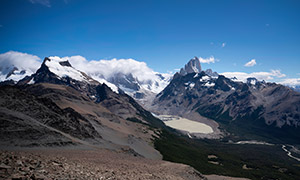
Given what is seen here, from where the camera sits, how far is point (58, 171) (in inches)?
1244

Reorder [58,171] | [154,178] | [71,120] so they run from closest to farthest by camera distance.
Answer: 1. [58,171]
2. [154,178]
3. [71,120]

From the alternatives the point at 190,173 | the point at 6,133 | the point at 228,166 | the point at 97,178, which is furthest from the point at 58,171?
the point at 228,166

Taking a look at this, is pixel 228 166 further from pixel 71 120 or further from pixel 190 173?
pixel 71 120

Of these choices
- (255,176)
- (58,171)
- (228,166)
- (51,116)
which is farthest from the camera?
(228,166)

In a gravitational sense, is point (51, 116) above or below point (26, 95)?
below

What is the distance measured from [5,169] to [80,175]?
10.8 meters

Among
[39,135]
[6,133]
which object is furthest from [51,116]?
[6,133]

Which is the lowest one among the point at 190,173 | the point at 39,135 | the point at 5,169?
the point at 190,173

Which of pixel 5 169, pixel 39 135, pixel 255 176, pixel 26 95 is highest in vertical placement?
pixel 26 95

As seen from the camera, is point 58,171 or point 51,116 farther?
point 51,116

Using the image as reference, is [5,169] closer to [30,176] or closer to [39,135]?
[30,176]

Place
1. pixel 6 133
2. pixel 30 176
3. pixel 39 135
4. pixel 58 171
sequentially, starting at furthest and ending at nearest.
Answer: pixel 39 135
pixel 6 133
pixel 58 171
pixel 30 176

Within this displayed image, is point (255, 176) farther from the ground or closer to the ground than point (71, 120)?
closer to the ground

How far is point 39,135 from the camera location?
68438 millimetres
